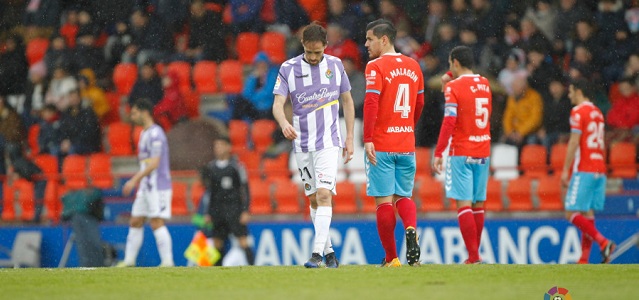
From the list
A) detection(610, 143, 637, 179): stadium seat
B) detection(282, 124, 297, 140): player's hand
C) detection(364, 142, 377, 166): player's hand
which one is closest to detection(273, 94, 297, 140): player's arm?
detection(282, 124, 297, 140): player's hand

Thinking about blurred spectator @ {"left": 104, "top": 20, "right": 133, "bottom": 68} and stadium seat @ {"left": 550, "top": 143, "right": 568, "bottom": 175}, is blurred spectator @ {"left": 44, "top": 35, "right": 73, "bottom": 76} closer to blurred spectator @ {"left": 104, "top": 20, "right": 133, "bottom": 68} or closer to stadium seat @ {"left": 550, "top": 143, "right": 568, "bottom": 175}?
blurred spectator @ {"left": 104, "top": 20, "right": 133, "bottom": 68}

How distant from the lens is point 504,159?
1538 centimetres

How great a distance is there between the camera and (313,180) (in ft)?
31.0

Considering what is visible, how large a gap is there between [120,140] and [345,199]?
490 centimetres

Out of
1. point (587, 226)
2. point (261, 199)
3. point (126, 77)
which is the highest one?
point (126, 77)

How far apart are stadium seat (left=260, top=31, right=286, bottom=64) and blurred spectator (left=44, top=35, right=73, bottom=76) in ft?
12.5

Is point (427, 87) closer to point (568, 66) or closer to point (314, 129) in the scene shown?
point (568, 66)

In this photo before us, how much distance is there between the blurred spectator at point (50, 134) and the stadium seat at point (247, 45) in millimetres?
3315

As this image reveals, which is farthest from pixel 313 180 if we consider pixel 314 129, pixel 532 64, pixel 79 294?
pixel 532 64

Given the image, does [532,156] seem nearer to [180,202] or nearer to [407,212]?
[180,202]

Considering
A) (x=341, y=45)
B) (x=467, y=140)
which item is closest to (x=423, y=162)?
(x=341, y=45)

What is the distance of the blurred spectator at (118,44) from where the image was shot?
20250mm

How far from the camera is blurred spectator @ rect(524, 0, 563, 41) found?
54.3 feet

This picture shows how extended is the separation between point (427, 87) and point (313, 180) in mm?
6774
